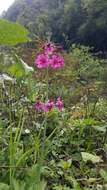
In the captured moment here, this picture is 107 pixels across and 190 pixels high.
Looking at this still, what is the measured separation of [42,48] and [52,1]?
41385 mm

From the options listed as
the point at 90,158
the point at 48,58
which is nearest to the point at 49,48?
the point at 48,58

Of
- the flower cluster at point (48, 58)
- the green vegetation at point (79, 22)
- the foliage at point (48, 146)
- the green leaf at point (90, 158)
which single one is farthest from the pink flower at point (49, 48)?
the green vegetation at point (79, 22)

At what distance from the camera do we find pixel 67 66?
9.72 m

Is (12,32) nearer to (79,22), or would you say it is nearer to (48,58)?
(48,58)

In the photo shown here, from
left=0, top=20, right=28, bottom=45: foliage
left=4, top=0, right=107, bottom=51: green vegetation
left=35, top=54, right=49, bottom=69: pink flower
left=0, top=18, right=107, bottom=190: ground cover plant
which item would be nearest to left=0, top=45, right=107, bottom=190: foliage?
left=0, top=18, right=107, bottom=190: ground cover plant

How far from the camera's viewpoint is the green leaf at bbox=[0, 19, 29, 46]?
196cm

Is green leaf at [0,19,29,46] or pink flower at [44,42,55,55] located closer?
green leaf at [0,19,29,46]

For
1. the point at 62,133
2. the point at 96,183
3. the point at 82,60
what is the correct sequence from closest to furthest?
the point at 96,183
the point at 62,133
the point at 82,60

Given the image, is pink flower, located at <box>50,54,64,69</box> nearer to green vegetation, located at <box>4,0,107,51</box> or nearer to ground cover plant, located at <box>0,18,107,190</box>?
ground cover plant, located at <box>0,18,107,190</box>

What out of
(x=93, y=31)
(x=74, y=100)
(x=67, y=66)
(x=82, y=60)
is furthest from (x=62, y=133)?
(x=93, y=31)

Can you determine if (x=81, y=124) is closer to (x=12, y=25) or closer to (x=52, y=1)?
(x=12, y=25)

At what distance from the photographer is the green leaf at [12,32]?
6.43 feet

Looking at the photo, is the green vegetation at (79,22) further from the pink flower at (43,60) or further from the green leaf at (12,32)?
the green leaf at (12,32)

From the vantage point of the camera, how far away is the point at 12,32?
1973mm
